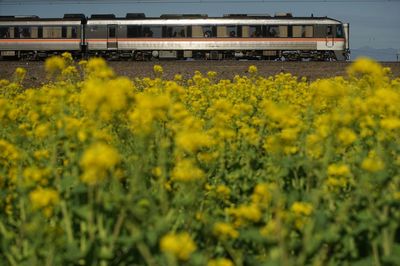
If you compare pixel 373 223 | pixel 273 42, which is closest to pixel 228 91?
pixel 373 223

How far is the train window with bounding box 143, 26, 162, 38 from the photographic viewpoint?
2984cm

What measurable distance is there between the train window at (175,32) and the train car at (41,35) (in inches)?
185

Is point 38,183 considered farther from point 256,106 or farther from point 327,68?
point 327,68

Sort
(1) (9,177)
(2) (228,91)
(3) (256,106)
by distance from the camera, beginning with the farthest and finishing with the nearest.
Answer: (2) (228,91)
(3) (256,106)
(1) (9,177)

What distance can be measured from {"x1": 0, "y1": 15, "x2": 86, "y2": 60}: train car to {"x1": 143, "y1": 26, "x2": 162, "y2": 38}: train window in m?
3.54

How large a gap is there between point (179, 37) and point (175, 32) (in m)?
0.34

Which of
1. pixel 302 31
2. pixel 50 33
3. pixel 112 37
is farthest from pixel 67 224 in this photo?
pixel 50 33

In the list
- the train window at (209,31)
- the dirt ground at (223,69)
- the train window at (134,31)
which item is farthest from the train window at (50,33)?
the dirt ground at (223,69)

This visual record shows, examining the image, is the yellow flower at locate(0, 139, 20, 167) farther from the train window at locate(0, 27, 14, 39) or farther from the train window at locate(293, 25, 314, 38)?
the train window at locate(0, 27, 14, 39)

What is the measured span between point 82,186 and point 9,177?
904 millimetres

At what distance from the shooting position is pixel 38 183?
310 cm

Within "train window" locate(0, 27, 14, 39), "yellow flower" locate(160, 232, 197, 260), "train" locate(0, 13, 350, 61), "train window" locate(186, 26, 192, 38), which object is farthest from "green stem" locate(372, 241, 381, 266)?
"train window" locate(0, 27, 14, 39)

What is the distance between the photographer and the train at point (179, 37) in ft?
96.9

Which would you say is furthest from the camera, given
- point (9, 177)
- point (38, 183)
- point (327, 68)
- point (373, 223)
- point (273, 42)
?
point (273, 42)
